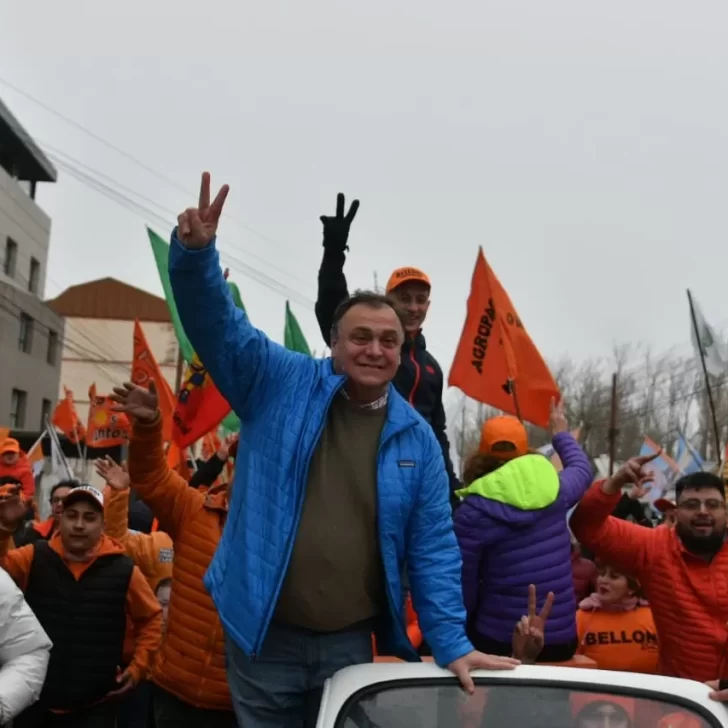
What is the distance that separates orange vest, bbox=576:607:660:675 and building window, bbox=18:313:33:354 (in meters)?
31.4

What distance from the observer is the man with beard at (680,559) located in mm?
4219

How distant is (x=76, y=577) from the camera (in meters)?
4.74

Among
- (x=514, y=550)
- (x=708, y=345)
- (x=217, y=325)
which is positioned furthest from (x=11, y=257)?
(x=217, y=325)

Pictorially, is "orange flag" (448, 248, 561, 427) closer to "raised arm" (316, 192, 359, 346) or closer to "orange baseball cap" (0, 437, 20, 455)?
"raised arm" (316, 192, 359, 346)

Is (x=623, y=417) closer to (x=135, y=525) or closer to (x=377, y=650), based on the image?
(x=135, y=525)

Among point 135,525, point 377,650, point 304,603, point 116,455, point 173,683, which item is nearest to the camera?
point 304,603

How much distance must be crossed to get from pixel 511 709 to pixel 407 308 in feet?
8.00

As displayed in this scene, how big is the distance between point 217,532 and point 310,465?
159 cm

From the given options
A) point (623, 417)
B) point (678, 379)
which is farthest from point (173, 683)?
point (623, 417)

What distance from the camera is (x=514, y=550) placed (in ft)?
13.5

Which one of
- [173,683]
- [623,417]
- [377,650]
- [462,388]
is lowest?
[173,683]

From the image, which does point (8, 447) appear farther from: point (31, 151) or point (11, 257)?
point (31, 151)

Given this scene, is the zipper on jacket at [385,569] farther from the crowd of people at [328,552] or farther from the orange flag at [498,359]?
the orange flag at [498,359]

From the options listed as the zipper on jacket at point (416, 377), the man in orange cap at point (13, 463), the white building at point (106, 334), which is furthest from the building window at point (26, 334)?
the zipper on jacket at point (416, 377)
